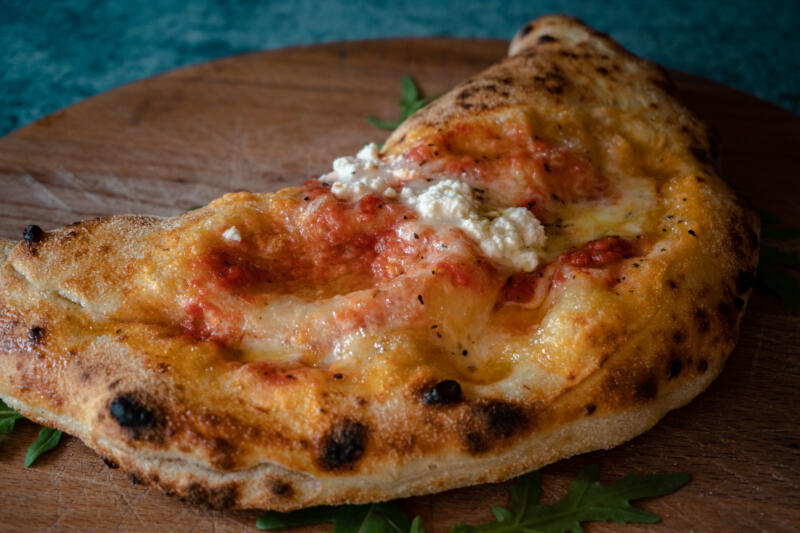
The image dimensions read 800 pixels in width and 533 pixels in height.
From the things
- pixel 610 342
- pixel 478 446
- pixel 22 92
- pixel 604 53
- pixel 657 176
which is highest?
pixel 604 53

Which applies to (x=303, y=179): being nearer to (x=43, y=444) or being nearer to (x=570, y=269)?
(x=570, y=269)

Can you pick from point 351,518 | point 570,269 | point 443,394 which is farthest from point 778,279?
point 351,518

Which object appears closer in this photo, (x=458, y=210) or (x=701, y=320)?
(x=701, y=320)

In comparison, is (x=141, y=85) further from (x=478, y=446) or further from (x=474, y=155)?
(x=478, y=446)

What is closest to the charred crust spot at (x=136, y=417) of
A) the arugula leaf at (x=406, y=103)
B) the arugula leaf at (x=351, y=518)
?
the arugula leaf at (x=351, y=518)

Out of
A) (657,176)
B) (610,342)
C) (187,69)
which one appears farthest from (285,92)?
(610,342)

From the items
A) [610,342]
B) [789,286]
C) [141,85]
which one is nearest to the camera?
[610,342]
